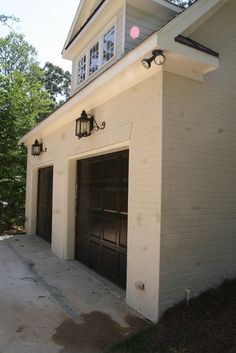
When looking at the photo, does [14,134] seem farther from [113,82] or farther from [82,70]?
[113,82]

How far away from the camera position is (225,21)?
16.0 feet

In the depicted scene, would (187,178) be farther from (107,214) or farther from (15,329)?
(15,329)

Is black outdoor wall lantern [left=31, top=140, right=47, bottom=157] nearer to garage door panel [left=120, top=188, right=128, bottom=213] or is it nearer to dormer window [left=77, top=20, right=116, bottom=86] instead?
dormer window [left=77, top=20, right=116, bottom=86]

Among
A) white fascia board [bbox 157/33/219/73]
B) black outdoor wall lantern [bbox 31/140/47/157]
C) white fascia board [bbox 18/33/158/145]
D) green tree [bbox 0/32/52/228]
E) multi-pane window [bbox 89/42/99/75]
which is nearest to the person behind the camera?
white fascia board [bbox 157/33/219/73]

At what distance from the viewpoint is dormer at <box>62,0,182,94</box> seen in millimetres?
5855

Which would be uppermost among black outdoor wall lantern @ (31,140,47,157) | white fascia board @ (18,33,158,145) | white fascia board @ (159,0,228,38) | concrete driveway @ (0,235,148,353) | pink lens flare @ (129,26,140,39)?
pink lens flare @ (129,26,140,39)

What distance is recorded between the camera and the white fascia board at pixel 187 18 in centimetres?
358

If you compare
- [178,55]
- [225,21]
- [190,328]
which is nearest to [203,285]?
[190,328]

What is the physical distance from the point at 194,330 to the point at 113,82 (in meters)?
3.53

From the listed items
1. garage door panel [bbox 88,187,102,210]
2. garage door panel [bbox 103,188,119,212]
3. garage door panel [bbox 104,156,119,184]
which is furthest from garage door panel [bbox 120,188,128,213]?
garage door panel [bbox 88,187,102,210]

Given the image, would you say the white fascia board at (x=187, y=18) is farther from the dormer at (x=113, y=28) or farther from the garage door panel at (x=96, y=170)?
the garage door panel at (x=96, y=170)

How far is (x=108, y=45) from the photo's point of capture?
6500 mm

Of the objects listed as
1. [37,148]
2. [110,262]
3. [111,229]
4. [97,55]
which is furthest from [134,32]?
[37,148]

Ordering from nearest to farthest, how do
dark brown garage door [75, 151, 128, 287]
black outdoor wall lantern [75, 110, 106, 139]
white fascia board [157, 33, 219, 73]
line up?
white fascia board [157, 33, 219, 73] → dark brown garage door [75, 151, 128, 287] → black outdoor wall lantern [75, 110, 106, 139]
